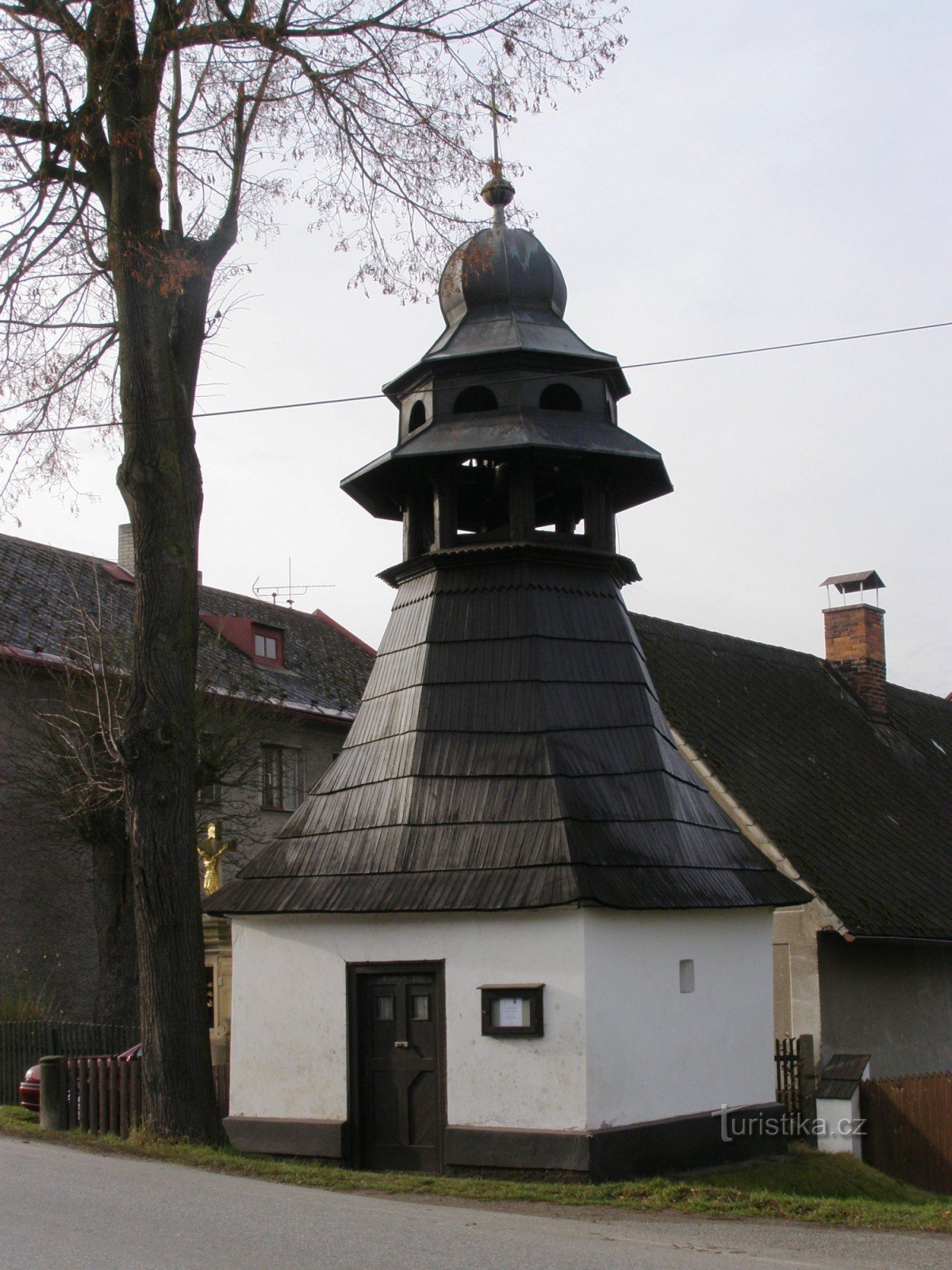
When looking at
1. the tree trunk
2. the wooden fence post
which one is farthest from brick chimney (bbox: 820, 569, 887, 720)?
the tree trunk

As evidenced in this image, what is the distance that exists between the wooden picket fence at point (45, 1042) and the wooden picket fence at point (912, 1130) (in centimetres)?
810

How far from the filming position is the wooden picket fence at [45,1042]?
16297mm

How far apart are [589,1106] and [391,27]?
9.53 metres

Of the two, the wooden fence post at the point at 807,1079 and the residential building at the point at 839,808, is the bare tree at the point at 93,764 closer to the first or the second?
the residential building at the point at 839,808

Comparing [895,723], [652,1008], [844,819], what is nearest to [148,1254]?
[652,1008]

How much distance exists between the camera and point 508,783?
12.3 metres

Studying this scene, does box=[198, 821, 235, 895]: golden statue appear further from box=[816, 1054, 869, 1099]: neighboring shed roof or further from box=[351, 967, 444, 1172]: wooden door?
box=[816, 1054, 869, 1099]: neighboring shed roof

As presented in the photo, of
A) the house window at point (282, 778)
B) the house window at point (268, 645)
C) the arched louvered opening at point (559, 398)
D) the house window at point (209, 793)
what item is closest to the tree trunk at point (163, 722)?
the arched louvered opening at point (559, 398)

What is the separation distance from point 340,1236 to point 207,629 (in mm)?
19233

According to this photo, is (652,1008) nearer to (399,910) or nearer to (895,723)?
(399,910)

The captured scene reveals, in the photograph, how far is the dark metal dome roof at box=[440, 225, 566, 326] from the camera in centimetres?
1470

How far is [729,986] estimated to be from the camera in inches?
501

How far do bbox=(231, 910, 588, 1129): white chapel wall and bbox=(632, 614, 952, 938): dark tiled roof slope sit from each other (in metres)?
5.39

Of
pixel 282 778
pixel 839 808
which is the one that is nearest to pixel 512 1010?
pixel 839 808
